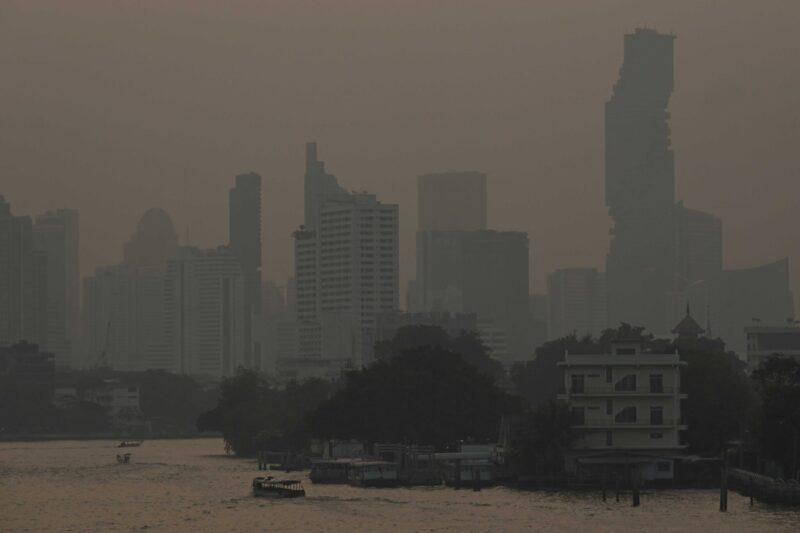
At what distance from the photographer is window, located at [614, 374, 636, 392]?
85.2m

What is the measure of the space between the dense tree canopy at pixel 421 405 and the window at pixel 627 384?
14.8 meters

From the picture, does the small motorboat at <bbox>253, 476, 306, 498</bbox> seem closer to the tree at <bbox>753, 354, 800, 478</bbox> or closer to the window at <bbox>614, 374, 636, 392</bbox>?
the window at <bbox>614, 374, 636, 392</bbox>

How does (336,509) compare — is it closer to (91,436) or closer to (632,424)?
(632,424)

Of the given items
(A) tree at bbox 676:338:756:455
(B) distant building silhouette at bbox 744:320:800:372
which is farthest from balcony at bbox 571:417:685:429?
(B) distant building silhouette at bbox 744:320:800:372

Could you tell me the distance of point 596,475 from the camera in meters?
83.5

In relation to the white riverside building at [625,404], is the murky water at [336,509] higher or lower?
lower

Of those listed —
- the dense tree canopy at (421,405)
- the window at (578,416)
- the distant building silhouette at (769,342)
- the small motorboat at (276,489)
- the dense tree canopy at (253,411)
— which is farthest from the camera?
the distant building silhouette at (769,342)

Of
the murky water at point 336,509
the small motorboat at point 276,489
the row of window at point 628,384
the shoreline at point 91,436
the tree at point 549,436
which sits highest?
the row of window at point 628,384

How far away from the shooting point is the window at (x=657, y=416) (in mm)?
85125

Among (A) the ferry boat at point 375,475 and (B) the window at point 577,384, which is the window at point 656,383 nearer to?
(B) the window at point 577,384

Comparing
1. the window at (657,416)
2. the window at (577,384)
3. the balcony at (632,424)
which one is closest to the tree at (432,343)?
the window at (577,384)

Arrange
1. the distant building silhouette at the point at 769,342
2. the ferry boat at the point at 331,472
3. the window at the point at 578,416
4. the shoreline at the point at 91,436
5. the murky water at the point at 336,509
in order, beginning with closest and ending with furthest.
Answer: the murky water at the point at 336,509, the window at the point at 578,416, the ferry boat at the point at 331,472, the distant building silhouette at the point at 769,342, the shoreline at the point at 91,436

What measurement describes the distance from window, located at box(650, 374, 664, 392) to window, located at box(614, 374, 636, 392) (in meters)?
0.76

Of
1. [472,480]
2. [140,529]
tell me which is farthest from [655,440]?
[140,529]
